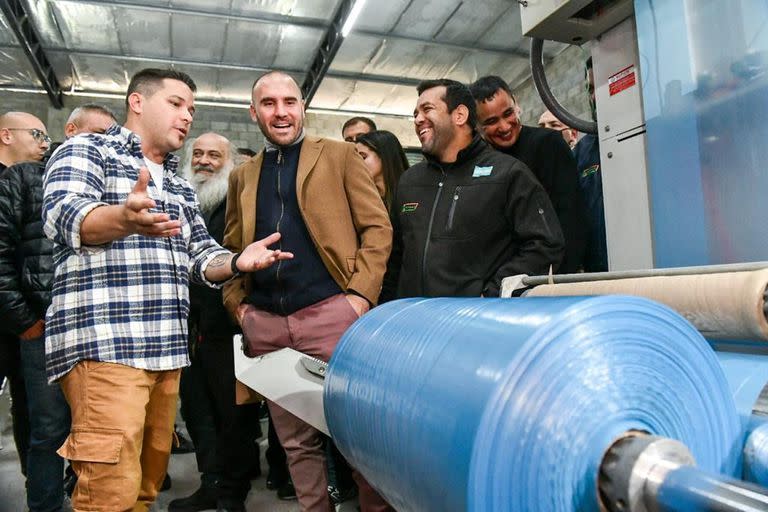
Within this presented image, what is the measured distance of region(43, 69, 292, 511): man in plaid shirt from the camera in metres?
1.22

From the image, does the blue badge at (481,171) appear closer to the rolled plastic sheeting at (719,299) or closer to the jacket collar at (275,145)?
the jacket collar at (275,145)

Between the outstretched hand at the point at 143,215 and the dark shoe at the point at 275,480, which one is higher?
the outstretched hand at the point at 143,215

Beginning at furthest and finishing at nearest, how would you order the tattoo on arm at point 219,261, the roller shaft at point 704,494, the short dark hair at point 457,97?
the short dark hair at point 457,97 < the tattoo on arm at point 219,261 < the roller shaft at point 704,494

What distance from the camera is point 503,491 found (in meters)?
0.53

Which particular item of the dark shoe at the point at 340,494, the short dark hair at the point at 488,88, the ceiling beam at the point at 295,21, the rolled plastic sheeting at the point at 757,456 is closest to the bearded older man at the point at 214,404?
the dark shoe at the point at 340,494

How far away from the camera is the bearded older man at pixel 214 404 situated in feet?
6.84

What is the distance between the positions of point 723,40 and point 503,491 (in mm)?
1271

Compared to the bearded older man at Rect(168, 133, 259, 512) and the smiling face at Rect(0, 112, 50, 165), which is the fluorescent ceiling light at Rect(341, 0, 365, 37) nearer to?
the bearded older man at Rect(168, 133, 259, 512)

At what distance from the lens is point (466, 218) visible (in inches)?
66.5

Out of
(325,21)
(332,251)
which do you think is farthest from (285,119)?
(325,21)

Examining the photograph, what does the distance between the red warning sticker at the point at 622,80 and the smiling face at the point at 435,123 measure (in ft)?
1.66

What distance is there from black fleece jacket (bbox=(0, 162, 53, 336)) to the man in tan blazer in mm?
719

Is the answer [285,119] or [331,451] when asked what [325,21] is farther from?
[331,451]

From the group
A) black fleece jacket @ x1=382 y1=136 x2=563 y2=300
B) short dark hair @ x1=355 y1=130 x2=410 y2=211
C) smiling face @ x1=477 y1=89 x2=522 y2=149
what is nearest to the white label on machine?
black fleece jacket @ x1=382 y1=136 x2=563 y2=300
